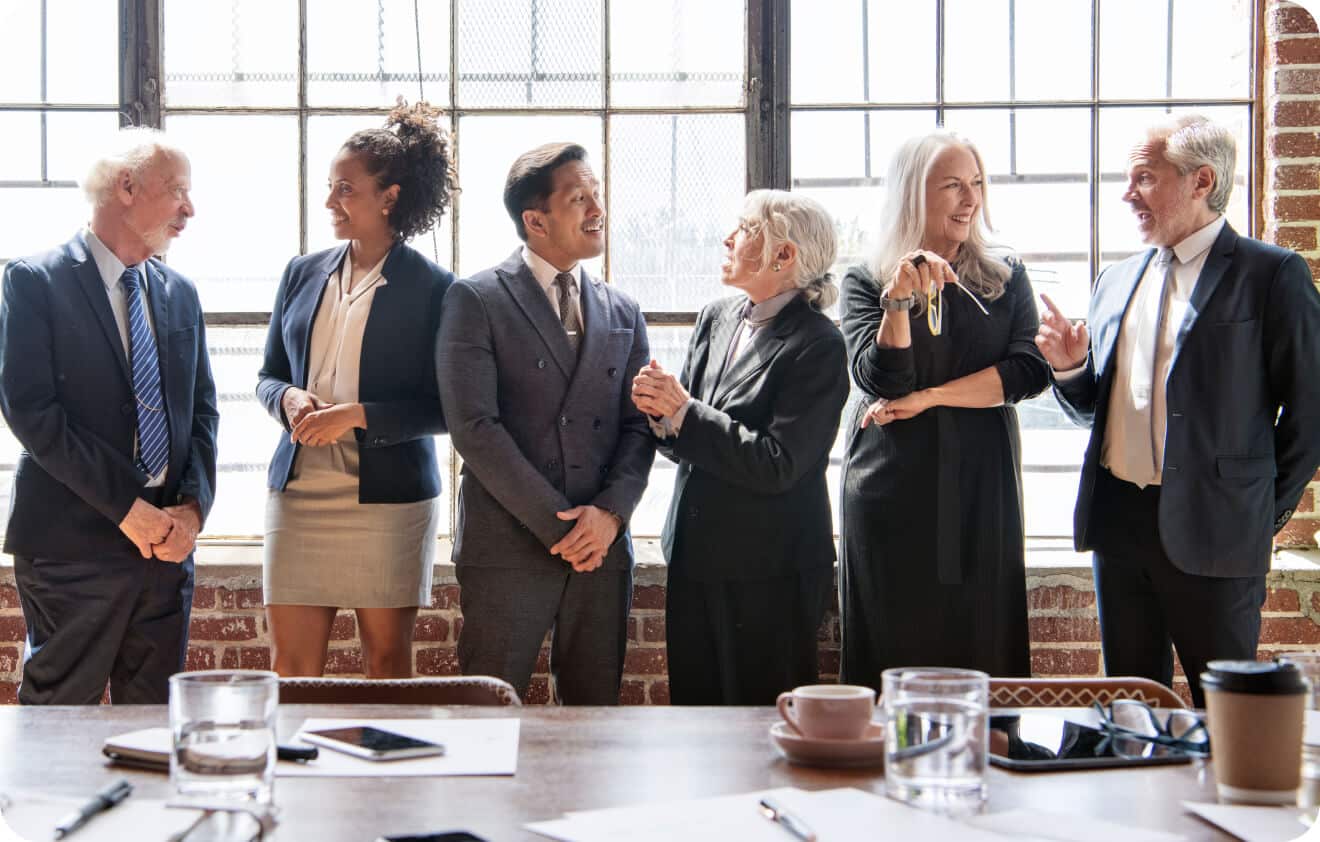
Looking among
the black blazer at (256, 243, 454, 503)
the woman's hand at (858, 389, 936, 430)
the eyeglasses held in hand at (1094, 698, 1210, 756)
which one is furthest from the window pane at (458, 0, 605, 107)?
the eyeglasses held in hand at (1094, 698, 1210, 756)

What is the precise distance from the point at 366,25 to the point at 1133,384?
2303 mm

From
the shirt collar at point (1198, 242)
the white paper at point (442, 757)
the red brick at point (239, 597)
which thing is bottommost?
the red brick at point (239, 597)

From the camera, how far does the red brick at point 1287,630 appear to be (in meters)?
3.35

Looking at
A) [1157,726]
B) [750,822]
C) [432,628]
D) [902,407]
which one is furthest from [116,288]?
[1157,726]

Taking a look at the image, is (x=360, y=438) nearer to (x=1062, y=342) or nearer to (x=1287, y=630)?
(x=1062, y=342)

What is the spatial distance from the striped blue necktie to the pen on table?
2.11 metres

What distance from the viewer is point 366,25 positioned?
362 cm

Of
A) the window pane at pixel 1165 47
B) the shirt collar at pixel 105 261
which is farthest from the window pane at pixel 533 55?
the window pane at pixel 1165 47

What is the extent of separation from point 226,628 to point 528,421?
46.7 inches

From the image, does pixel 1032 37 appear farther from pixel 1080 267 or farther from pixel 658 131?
pixel 658 131

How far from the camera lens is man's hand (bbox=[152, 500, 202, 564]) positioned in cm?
284

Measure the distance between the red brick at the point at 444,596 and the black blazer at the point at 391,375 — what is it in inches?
20.2

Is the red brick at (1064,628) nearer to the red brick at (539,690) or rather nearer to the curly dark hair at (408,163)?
the red brick at (539,690)

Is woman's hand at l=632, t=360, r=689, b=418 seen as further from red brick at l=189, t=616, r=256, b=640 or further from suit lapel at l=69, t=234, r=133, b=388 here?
red brick at l=189, t=616, r=256, b=640
